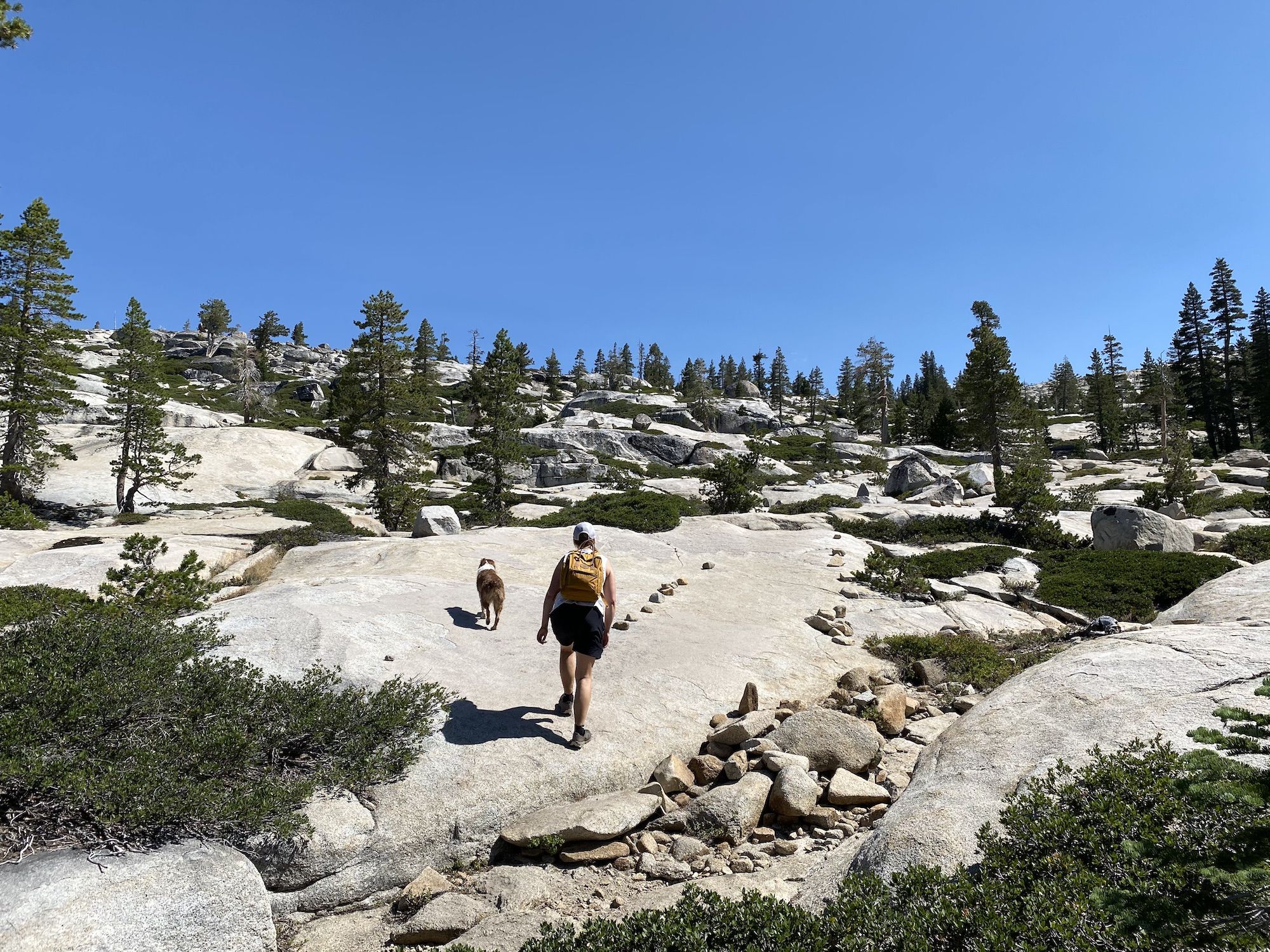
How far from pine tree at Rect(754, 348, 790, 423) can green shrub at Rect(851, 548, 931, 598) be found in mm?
91645

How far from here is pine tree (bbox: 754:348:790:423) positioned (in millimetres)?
117688

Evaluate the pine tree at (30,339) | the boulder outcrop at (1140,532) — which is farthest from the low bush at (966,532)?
the pine tree at (30,339)

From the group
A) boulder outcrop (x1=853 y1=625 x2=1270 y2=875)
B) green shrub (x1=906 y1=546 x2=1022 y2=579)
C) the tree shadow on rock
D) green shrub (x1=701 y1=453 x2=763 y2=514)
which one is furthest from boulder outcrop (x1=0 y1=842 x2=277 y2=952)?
green shrub (x1=701 y1=453 x2=763 y2=514)

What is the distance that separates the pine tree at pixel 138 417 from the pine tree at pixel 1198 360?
88.5 meters

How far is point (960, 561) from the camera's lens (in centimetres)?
1680

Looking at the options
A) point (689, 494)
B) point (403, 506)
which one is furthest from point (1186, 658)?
point (689, 494)

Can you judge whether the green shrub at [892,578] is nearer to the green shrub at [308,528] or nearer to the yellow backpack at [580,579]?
the yellow backpack at [580,579]

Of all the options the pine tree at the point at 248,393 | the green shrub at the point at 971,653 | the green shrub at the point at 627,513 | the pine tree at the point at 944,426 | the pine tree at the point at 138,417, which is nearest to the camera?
the green shrub at the point at 971,653

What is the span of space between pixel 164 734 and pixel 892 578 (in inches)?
543

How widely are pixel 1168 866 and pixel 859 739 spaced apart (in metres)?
3.82

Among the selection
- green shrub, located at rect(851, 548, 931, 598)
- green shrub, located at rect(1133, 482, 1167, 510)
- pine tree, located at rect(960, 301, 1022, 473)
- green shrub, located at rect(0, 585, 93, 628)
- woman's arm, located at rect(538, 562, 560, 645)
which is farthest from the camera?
pine tree, located at rect(960, 301, 1022, 473)

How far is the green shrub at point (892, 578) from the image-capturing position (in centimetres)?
1466

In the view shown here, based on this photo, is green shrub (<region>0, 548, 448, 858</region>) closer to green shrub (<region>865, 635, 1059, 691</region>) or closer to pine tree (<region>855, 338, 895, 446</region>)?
green shrub (<region>865, 635, 1059, 691</region>)

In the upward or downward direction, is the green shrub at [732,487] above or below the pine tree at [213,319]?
below
